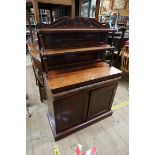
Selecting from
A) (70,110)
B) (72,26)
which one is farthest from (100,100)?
(72,26)

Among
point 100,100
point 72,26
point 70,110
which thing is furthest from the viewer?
point 100,100

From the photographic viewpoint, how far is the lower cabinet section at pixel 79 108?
1.35m

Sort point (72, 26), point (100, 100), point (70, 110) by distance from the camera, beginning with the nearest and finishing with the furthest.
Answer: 1. point (72, 26)
2. point (70, 110)
3. point (100, 100)

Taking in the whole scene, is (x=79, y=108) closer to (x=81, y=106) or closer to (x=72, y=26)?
(x=81, y=106)

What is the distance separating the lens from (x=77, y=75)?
1.46 m

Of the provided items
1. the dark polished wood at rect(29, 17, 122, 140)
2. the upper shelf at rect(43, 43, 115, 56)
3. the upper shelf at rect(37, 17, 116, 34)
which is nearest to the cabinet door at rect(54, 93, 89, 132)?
the dark polished wood at rect(29, 17, 122, 140)

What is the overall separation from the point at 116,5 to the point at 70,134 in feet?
21.0

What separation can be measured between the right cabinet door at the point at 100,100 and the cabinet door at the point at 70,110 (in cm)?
9

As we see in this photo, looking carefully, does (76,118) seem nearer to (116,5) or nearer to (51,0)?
(51,0)

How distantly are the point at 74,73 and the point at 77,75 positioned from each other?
0.06m

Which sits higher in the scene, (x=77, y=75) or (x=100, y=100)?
(x=77, y=75)
